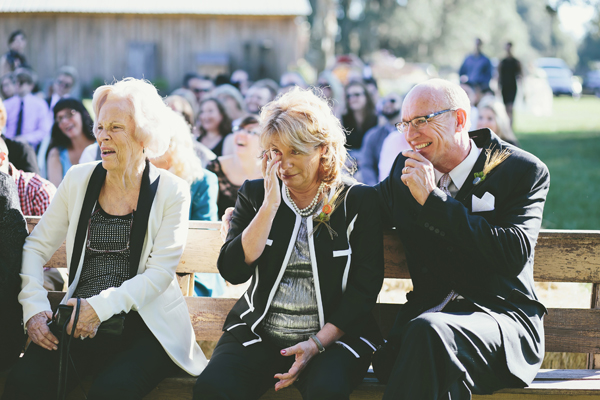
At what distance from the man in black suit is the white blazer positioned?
3.07ft

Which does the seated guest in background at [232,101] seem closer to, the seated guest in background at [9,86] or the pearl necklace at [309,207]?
the seated guest in background at [9,86]

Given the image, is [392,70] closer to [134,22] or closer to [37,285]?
[134,22]

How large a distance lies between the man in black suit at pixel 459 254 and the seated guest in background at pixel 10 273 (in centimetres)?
168

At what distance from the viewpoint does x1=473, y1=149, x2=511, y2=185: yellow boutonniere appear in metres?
2.81

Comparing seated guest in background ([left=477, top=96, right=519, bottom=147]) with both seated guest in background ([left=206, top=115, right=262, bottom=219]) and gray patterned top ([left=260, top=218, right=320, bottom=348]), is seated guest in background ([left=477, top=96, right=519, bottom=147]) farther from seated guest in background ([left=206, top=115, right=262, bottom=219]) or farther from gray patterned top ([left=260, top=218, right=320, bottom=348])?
gray patterned top ([left=260, top=218, right=320, bottom=348])

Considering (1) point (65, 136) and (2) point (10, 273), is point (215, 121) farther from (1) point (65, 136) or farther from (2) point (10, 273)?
(2) point (10, 273)

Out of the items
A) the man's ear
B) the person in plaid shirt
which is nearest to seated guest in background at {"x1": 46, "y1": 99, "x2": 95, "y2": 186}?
the person in plaid shirt

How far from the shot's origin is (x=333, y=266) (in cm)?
274

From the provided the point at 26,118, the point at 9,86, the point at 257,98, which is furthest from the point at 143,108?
the point at 9,86

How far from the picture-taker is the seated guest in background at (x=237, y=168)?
519 cm

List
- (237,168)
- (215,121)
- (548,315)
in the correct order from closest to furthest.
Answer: (548,315) → (237,168) → (215,121)

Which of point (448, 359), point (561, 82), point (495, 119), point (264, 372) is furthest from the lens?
point (561, 82)

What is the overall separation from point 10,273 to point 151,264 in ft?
2.13

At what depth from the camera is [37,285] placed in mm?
2887
